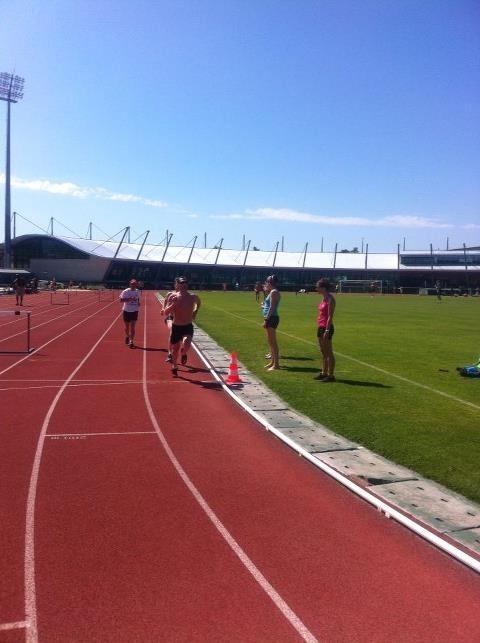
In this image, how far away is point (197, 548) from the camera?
4168 mm

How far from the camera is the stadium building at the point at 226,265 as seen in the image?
286ft

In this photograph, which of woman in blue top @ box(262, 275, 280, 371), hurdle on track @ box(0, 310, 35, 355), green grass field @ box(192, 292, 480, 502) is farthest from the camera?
hurdle on track @ box(0, 310, 35, 355)

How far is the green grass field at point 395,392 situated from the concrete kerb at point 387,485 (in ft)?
0.72

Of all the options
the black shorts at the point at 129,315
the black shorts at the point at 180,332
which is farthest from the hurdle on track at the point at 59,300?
the black shorts at the point at 180,332

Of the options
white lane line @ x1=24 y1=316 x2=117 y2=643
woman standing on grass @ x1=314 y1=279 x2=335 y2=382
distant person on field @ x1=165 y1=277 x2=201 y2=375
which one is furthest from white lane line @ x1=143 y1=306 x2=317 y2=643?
distant person on field @ x1=165 y1=277 x2=201 y2=375

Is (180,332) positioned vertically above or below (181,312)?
below

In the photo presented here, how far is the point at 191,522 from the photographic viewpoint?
15.2ft

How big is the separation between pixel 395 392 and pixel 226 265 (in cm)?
8614

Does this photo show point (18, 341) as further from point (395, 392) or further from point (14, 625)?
point (14, 625)

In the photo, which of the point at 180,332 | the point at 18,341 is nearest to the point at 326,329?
the point at 180,332

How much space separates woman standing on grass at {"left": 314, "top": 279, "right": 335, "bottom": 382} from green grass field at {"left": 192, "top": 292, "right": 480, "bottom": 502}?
0.32 m

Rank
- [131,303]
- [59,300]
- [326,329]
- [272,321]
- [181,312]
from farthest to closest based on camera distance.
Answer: [59,300] < [131,303] < [272,321] < [181,312] < [326,329]

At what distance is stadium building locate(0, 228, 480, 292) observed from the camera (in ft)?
286

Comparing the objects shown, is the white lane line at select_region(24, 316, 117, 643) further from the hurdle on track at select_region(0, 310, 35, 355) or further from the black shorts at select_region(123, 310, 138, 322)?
the black shorts at select_region(123, 310, 138, 322)
